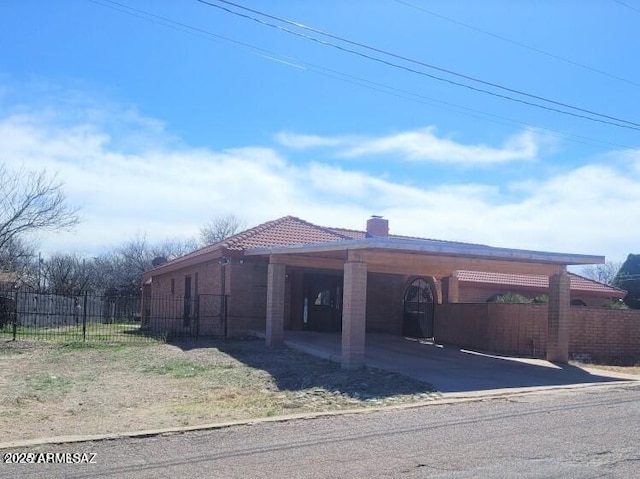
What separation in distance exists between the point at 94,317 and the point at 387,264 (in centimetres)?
1654

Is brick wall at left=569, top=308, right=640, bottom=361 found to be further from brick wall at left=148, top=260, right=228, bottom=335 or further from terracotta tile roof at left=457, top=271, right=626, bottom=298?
brick wall at left=148, top=260, right=228, bottom=335

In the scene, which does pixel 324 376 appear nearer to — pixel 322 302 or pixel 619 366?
pixel 619 366

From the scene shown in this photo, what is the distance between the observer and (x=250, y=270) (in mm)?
21922

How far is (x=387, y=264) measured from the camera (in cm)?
1794

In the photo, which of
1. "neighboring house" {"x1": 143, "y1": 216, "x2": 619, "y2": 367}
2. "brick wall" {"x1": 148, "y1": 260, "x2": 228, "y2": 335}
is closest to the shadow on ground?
"neighboring house" {"x1": 143, "y1": 216, "x2": 619, "y2": 367}

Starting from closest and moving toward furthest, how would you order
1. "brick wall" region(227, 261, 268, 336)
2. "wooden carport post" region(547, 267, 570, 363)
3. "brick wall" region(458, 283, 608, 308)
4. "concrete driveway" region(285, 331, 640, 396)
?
"concrete driveway" region(285, 331, 640, 396) < "wooden carport post" region(547, 267, 570, 363) < "brick wall" region(227, 261, 268, 336) < "brick wall" region(458, 283, 608, 308)

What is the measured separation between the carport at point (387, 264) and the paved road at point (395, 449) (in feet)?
15.7

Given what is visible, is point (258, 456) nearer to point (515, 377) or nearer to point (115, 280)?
point (515, 377)

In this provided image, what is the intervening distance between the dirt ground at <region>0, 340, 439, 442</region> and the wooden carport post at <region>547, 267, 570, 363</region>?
6.18m

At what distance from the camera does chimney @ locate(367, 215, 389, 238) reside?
26188mm

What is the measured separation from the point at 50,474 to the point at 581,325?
1669 centimetres

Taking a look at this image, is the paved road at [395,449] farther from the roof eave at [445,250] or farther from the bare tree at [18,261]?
the bare tree at [18,261]

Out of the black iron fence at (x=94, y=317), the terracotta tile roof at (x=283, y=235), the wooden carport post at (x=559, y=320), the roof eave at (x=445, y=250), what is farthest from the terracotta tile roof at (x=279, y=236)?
the wooden carport post at (x=559, y=320)

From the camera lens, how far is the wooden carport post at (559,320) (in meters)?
17.7
